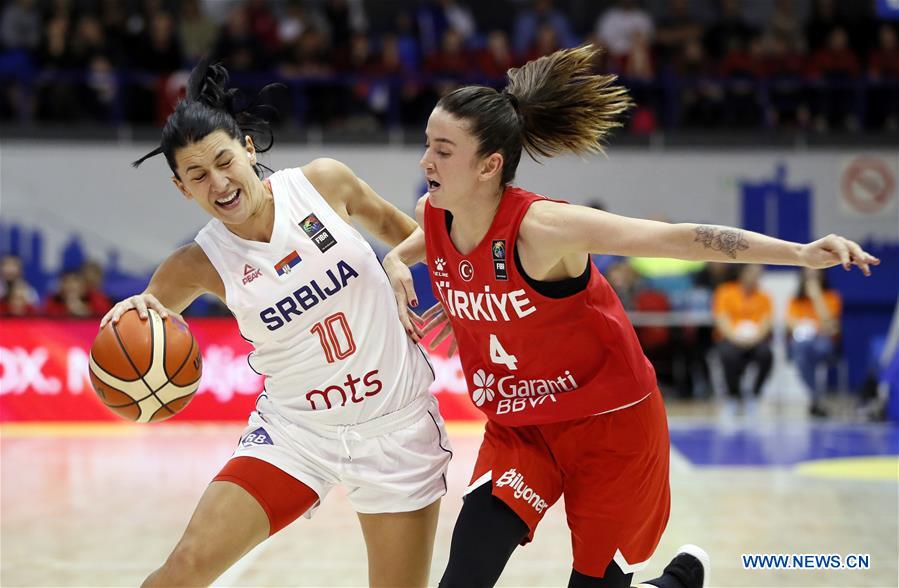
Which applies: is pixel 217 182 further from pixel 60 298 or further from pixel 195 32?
pixel 195 32

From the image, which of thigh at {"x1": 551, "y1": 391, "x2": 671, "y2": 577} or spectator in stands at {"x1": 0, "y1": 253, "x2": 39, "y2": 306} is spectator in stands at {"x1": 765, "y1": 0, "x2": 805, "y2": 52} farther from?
thigh at {"x1": 551, "y1": 391, "x2": 671, "y2": 577}

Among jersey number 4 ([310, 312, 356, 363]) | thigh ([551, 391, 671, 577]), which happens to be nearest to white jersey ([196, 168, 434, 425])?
jersey number 4 ([310, 312, 356, 363])

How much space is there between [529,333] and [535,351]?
0.07 m

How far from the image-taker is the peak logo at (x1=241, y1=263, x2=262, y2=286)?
3.56 metres

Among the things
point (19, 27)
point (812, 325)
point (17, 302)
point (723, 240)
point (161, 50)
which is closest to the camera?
point (723, 240)

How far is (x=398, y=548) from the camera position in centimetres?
356

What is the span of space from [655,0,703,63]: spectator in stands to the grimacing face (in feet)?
42.6

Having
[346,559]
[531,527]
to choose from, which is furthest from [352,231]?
[346,559]

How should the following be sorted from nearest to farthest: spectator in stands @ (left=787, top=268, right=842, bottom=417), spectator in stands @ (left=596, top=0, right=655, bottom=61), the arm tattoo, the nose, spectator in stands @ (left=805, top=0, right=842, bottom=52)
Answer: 1. the arm tattoo
2. the nose
3. spectator in stands @ (left=787, top=268, right=842, bottom=417)
4. spectator in stands @ (left=596, top=0, right=655, bottom=61)
5. spectator in stands @ (left=805, top=0, right=842, bottom=52)

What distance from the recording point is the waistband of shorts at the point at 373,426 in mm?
3570

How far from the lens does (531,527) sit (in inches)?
134

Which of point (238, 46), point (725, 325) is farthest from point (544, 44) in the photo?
point (725, 325)

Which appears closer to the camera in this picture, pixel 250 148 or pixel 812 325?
pixel 250 148

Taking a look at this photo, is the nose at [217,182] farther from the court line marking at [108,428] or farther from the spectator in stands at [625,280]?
the spectator in stands at [625,280]
